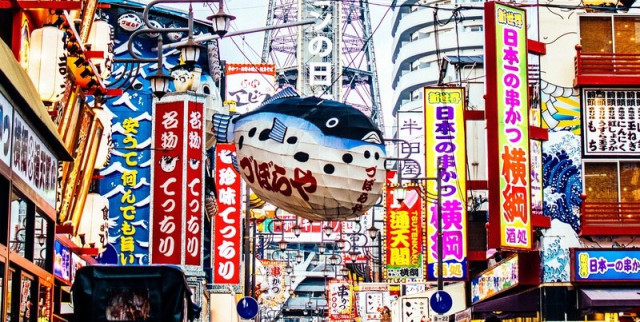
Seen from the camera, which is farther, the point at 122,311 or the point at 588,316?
the point at 588,316

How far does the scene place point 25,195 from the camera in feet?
43.7

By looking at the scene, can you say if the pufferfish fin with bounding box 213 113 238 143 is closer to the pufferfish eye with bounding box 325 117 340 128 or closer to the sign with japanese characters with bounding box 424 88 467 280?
the pufferfish eye with bounding box 325 117 340 128

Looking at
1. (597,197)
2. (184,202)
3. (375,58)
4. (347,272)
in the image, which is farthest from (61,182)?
(375,58)

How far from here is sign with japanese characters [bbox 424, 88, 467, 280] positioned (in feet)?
104

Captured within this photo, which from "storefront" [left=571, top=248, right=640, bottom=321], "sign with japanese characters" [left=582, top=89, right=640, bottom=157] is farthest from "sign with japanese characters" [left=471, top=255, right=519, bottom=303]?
"sign with japanese characters" [left=582, top=89, right=640, bottom=157]

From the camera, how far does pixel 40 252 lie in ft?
50.9

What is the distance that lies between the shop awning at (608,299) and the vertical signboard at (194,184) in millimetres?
9437

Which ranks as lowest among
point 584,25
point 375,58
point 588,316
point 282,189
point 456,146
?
point 588,316

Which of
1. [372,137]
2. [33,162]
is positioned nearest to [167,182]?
[33,162]

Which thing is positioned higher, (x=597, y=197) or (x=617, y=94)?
(x=617, y=94)

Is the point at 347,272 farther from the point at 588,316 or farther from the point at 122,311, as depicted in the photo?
the point at 122,311

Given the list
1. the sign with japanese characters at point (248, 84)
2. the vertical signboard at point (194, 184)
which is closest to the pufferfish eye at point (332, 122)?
the vertical signboard at point (194, 184)

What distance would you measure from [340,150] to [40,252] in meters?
4.86

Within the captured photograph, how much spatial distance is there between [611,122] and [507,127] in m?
3.95
